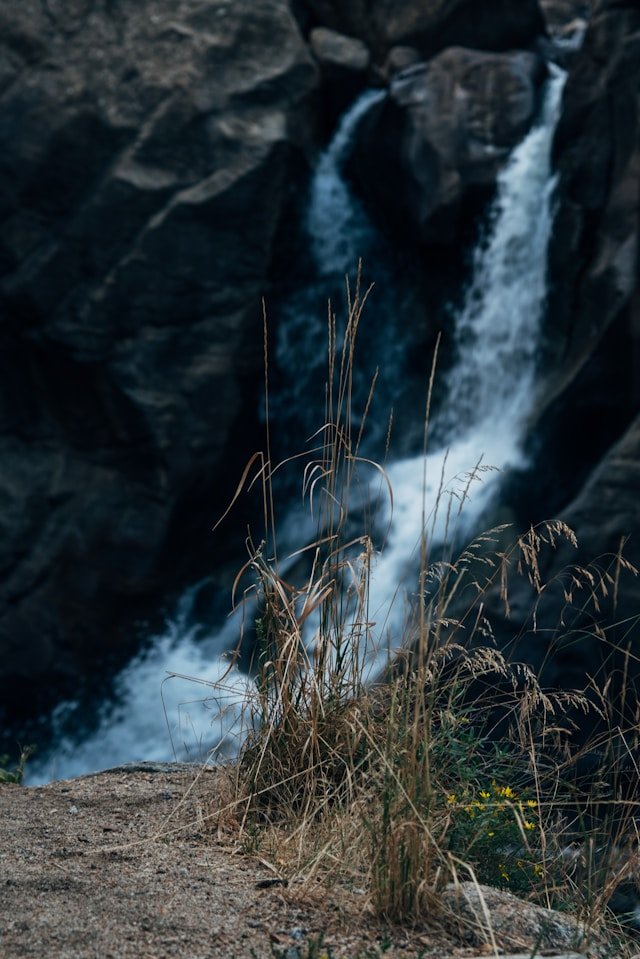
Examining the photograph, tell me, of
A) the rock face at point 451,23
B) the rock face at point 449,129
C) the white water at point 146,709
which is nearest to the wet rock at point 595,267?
the rock face at point 449,129

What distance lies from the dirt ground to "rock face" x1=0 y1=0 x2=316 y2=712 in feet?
19.4

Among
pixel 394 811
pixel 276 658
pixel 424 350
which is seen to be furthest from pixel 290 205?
pixel 394 811

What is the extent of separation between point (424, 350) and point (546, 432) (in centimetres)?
217

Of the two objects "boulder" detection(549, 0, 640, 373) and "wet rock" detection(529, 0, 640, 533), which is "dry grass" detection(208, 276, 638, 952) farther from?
"boulder" detection(549, 0, 640, 373)

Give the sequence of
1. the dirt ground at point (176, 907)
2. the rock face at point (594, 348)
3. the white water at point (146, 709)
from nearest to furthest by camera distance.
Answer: the dirt ground at point (176, 907) → the rock face at point (594, 348) → the white water at point (146, 709)

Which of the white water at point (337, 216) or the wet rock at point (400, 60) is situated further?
the wet rock at point (400, 60)

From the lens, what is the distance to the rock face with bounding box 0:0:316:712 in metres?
8.46

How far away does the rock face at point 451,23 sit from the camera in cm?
980

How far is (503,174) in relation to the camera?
866 centimetres

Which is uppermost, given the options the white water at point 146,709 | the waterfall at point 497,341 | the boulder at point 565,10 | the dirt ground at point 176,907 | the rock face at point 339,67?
the boulder at point 565,10

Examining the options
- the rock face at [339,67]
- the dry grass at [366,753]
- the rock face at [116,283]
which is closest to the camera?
the dry grass at [366,753]

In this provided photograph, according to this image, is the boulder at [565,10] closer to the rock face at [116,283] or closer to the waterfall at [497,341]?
the waterfall at [497,341]

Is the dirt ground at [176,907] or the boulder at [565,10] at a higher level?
the boulder at [565,10]

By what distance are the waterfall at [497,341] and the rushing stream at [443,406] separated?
1 cm
